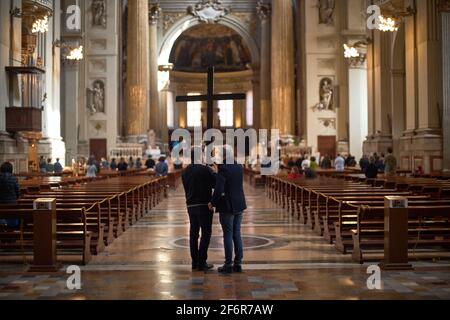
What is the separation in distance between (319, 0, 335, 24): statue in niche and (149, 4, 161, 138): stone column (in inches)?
460

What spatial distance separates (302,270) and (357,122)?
27.0 meters

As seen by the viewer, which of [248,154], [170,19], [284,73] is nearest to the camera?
[248,154]

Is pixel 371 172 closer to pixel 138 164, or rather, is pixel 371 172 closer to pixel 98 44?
pixel 138 164

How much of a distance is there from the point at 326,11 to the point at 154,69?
12143 mm

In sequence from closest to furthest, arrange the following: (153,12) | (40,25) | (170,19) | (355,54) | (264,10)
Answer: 1. (40,25)
2. (355,54)
3. (153,12)
4. (264,10)
5. (170,19)

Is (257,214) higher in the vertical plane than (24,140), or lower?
lower

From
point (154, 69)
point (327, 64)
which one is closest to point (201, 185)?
point (327, 64)

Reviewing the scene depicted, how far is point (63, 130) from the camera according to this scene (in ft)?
111

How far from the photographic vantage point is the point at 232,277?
25.5ft

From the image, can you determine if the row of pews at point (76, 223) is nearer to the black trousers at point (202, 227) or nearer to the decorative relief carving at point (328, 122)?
the black trousers at point (202, 227)

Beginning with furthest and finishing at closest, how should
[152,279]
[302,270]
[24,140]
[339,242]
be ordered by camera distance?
[24,140] → [339,242] → [302,270] → [152,279]

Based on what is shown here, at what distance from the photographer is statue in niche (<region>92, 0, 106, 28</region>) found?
3594 centimetres
